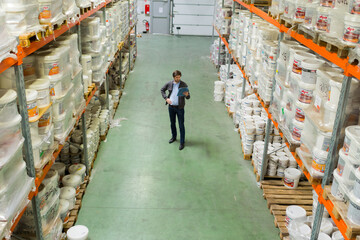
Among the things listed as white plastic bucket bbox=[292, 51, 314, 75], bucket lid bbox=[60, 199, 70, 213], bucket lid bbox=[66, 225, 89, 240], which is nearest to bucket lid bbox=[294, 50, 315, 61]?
white plastic bucket bbox=[292, 51, 314, 75]

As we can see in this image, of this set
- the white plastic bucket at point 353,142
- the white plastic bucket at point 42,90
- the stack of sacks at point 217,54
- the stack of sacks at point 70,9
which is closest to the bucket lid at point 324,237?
the white plastic bucket at point 353,142

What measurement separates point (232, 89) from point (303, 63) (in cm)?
573

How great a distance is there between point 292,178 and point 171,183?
231 cm

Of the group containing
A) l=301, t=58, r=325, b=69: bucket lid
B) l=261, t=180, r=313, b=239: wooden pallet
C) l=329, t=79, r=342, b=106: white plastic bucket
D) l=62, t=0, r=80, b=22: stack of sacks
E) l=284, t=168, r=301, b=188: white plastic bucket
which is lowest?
l=261, t=180, r=313, b=239: wooden pallet

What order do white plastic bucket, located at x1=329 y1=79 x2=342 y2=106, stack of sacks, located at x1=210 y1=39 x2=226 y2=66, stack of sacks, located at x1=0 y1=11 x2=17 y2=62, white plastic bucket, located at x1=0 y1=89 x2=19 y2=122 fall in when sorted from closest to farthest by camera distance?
stack of sacks, located at x1=0 y1=11 x2=17 y2=62, white plastic bucket, located at x1=0 y1=89 x2=19 y2=122, white plastic bucket, located at x1=329 y1=79 x2=342 y2=106, stack of sacks, located at x1=210 y1=39 x2=226 y2=66

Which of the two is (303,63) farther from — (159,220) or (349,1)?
(159,220)

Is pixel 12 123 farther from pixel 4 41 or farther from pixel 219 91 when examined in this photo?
pixel 219 91

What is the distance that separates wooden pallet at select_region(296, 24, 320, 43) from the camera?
4200 millimetres

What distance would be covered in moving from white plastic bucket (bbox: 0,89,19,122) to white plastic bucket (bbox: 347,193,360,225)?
327 cm

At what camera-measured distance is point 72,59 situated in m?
5.85

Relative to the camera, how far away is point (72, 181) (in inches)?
250

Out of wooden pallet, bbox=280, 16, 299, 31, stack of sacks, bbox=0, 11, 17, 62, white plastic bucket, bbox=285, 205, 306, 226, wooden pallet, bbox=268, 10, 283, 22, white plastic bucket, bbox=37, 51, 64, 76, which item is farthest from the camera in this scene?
wooden pallet, bbox=268, 10, 283, 22

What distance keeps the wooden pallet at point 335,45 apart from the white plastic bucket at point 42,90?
3.21 m

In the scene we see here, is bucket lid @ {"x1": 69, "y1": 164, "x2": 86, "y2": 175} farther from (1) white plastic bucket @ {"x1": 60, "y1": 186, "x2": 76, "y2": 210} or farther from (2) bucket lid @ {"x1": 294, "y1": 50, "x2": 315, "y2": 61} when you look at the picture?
(2) bucket lid @ {"x1": 294, "y1": 50, "x2": 315, "y2": 61}
